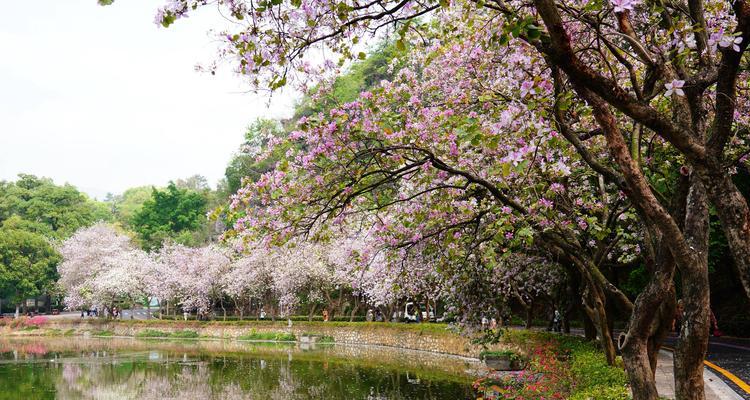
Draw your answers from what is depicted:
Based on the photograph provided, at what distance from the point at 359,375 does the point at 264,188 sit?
1506 centimetres

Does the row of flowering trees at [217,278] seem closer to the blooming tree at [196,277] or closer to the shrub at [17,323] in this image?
the blooming tree at [196,277]

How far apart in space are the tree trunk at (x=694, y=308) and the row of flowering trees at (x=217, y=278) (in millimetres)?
22123

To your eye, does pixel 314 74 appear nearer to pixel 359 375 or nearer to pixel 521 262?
pixel 521 262

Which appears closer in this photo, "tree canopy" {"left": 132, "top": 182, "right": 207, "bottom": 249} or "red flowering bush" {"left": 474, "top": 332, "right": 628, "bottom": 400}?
"red flowering bush" {"left": 474, "top": 332, "right": 628, "bottom": 400}

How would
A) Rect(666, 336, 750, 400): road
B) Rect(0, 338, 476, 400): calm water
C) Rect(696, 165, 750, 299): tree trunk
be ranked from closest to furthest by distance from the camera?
1. Rect(696, 165, 750, 299): tree trunk
2. Rect(666, 336, 750, 400): road
3. Rect(0, 338, 476, 400): calm water

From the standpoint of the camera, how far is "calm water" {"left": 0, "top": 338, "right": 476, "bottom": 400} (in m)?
18.4

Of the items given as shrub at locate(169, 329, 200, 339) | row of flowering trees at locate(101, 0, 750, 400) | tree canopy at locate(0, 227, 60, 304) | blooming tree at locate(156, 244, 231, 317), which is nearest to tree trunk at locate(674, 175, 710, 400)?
row of flowering trees at locate(101, 0, 750, 400)

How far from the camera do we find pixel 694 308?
4.84 m

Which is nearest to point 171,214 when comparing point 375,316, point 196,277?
point 196,277

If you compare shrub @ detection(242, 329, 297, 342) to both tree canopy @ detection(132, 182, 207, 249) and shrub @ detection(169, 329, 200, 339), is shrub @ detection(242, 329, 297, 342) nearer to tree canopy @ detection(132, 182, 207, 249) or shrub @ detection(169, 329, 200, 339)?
shrub @ detection(169, 329, 200, 339)

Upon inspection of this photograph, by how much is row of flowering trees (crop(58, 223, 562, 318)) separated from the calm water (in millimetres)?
4121

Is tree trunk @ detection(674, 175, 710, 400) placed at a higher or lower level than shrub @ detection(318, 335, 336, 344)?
higher

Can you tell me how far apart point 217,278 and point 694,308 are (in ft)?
135

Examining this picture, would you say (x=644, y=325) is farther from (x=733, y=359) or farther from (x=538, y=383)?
(x=733, y=359)
